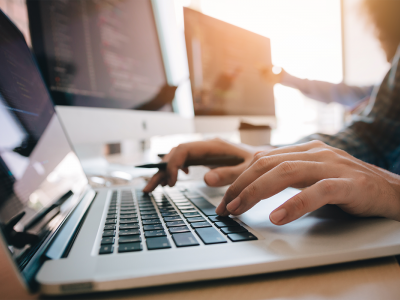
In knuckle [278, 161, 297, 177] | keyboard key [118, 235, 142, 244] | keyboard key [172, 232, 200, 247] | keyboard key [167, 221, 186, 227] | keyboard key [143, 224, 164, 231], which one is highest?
knuckle [278, 161, 297, 177]

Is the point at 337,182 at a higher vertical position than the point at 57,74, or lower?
lower

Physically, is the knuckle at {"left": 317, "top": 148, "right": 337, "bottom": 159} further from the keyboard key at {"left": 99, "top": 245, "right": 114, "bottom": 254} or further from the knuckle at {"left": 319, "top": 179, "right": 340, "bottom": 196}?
the keyboard key at {"left": 99, "top": 245, "right": 114, "bottom": 254}

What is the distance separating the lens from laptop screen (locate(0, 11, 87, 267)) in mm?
204

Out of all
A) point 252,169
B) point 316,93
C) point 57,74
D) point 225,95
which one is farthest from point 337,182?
point 316,93

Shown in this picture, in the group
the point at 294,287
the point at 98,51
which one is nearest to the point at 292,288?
the point at 294,287

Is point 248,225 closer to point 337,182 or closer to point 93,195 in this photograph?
point 337,182

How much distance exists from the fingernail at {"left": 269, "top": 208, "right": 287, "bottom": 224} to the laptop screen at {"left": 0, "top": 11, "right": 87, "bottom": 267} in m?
0.20

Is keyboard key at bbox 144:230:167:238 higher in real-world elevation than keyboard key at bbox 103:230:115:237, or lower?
lower

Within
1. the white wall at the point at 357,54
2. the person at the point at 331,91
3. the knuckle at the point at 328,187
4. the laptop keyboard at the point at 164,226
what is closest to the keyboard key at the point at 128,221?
the laptop keyboard at the point at 164,226

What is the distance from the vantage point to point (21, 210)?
208 millimetres

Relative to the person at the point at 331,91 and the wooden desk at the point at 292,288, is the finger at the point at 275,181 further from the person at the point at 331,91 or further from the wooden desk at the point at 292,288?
the person at the point at 331,91

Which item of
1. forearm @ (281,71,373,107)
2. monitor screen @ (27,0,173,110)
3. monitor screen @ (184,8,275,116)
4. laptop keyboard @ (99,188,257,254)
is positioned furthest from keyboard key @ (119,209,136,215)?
forearm @ (281,71,373,107)

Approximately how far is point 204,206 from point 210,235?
4.8 inches

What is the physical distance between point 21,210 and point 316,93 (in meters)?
1.70
